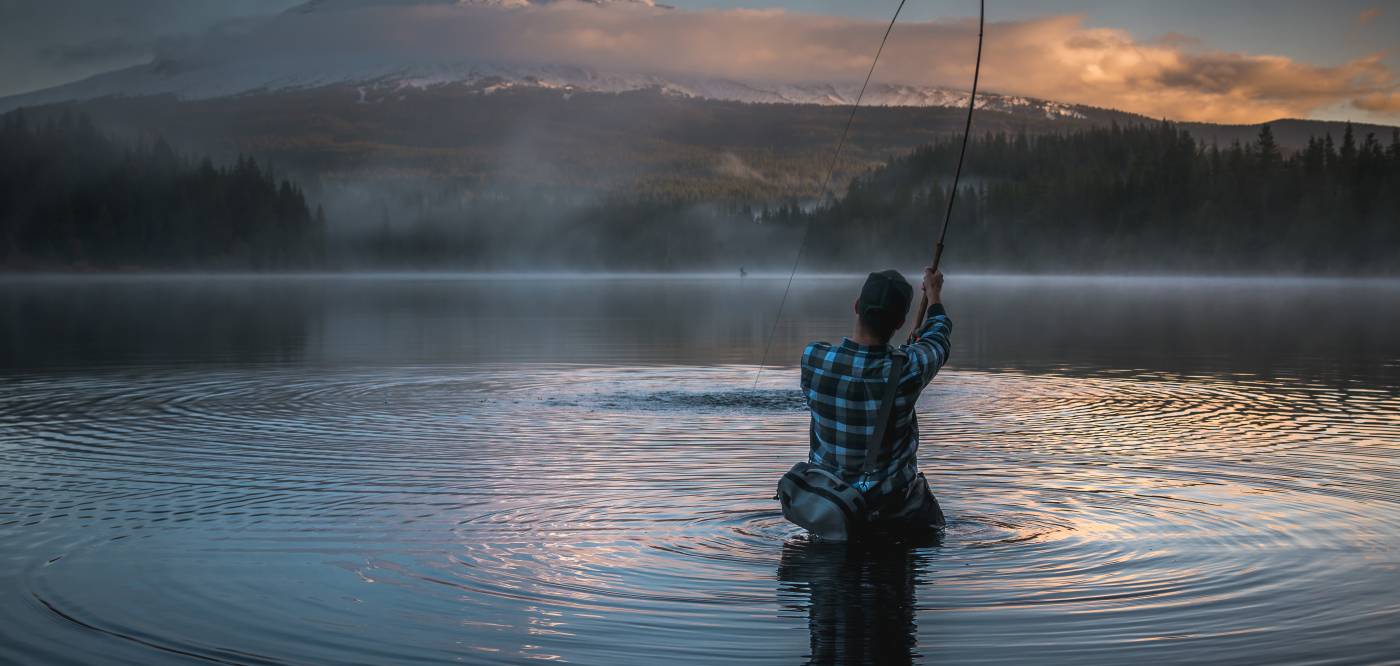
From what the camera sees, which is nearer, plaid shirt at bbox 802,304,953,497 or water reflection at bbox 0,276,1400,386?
plaid shirt at bbox 802,304,953,497

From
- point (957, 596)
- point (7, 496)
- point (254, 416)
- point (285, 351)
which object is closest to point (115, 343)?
point (285, 351)

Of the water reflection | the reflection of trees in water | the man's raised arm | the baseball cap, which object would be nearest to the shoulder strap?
the man's raised arm

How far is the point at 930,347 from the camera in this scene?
9.34 m

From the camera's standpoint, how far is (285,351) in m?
33.7

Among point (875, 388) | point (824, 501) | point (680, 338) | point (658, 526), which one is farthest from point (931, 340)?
point (680, 338)

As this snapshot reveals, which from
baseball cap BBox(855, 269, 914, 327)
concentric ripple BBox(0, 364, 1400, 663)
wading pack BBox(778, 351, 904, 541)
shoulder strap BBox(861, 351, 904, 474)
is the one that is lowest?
concentric ripple BBox(0, 364, 1400, 663)

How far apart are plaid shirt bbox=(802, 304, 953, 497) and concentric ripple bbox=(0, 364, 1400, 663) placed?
Result: 0.68 m

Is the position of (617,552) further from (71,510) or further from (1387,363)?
(1387,363)

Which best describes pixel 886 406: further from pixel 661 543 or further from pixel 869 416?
pixel 661 543

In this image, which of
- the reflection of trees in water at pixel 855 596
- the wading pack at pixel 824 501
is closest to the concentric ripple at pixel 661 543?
the reflection of trees in water at pixel 855 596

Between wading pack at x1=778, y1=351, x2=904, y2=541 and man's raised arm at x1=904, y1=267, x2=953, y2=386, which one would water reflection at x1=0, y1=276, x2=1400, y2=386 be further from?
wading pack at x1=778, y1=351, x2=904, y2=541

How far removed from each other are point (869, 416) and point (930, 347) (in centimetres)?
60

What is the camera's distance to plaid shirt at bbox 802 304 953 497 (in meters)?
9.29

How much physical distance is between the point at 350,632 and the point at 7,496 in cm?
605
